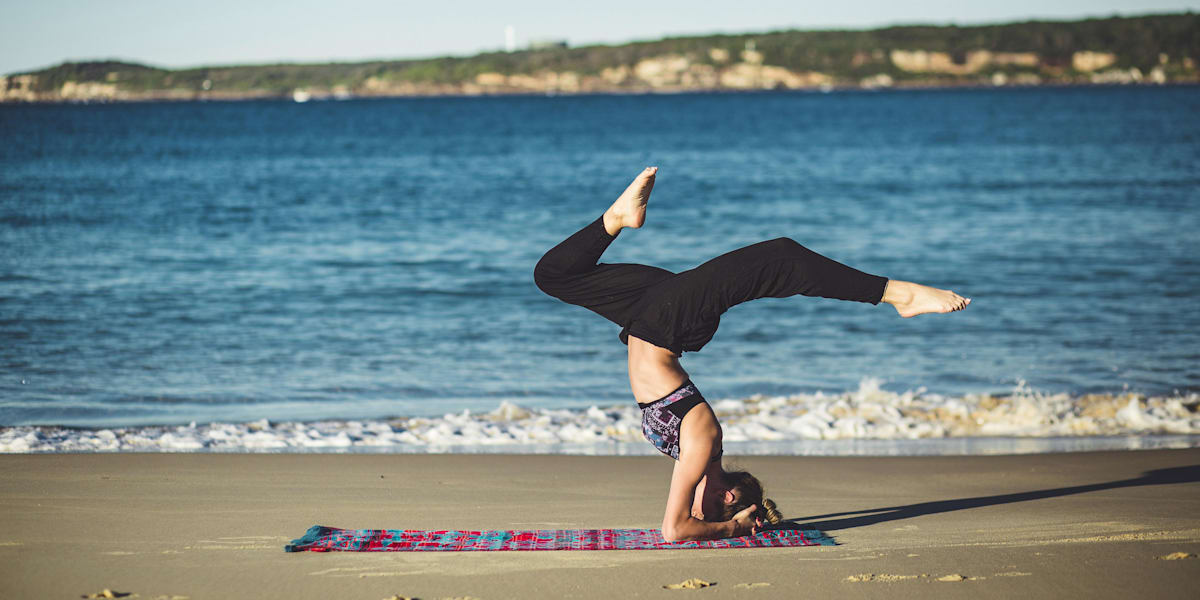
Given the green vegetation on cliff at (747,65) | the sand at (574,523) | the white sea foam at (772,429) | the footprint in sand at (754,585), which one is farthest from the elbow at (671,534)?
the green vegetation on cliff at (747,65)

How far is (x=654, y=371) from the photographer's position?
5.17 metres

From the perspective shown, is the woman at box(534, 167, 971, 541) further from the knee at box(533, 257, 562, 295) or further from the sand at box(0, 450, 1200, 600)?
the sand at box(0, 450, 1200, 600)

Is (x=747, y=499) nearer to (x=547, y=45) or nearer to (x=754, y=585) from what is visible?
(x=754, y=585)

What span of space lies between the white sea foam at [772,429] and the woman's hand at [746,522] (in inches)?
105

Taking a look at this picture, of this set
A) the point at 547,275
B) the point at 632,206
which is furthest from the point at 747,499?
the point at 632,206

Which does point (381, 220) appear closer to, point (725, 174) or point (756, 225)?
point (756, 225)

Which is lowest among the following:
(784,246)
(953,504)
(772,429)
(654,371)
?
(953,504)

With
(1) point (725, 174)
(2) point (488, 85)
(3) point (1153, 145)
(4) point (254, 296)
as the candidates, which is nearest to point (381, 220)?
(4) point (254, 296)

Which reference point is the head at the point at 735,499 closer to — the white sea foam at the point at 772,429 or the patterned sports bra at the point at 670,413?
the patterned sports bra at the point at 670,413

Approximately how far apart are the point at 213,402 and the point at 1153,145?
166 feet

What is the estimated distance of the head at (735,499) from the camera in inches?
212

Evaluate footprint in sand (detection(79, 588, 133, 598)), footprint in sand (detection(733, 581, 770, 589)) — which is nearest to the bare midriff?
footprint in sand (detection(733, 581, 770, 589))

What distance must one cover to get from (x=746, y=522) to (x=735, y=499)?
13 cm

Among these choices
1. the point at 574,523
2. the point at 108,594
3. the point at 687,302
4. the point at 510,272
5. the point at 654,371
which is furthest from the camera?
the point at 510,272
